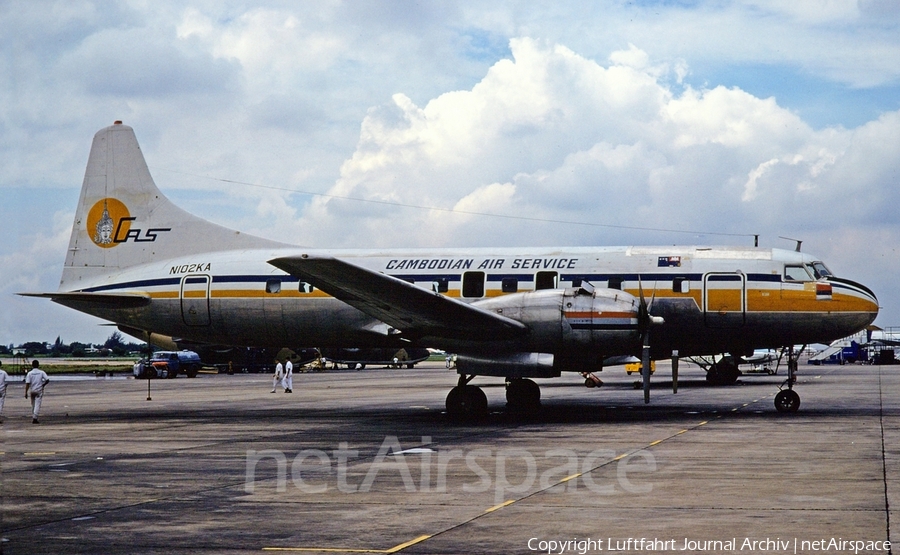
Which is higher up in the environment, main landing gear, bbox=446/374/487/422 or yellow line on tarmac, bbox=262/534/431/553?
main landing gear, bbox=446/374/487/422

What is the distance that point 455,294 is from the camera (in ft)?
76.3

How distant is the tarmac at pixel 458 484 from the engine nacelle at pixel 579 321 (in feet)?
5.79

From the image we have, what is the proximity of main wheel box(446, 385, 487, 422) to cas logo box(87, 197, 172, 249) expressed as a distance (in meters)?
10.2

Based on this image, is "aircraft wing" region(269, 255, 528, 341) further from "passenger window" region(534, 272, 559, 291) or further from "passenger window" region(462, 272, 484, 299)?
"passenger window" region(534, 272, 559, 291)

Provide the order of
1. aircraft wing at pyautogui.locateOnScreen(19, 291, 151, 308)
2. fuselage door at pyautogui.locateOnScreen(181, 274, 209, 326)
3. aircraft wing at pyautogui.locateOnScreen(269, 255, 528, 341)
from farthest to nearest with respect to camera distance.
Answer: aircraft wing at pyautogui.locateOnScreen(19, 291, 151, 308), fuselage door at pyautogui.locateOnScreen(181, 274, 209, 326), aircraft wing at pyautogui.locateOnScreen(269, 255, 528, 341)

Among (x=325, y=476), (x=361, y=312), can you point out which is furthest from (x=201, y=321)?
(x=325, y=476)

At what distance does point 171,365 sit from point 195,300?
1661 inches

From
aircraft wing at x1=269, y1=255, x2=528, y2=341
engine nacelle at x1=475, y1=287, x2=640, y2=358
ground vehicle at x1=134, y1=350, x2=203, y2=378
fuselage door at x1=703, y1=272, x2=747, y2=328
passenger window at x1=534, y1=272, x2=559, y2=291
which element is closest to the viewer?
aircraft wing at x1=269, y1=255, x2=528, y2=341

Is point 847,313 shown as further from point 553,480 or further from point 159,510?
point 159,510

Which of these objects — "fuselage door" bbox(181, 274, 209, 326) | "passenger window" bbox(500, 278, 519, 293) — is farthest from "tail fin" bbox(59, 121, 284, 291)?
"passenger window" bbox(500, 278, 519, 293)

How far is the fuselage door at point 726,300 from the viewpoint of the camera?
72.3ft

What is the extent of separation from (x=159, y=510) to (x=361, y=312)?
13.1 m

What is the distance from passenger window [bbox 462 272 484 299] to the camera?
2316 cm

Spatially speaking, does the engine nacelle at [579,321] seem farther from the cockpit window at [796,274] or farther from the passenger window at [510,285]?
the cockpit window at [796,274]
